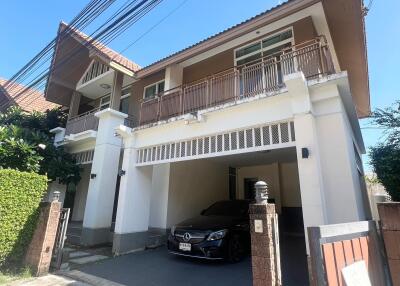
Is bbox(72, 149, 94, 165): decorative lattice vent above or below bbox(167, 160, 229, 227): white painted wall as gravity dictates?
above

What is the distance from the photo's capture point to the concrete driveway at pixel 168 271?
5.50 meters

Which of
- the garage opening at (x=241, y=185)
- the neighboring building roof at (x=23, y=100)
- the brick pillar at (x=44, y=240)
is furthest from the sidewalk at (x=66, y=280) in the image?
the neighboring building roof at (x=23, y=100)

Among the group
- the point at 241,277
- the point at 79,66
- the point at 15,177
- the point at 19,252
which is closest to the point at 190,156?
the point at 241,277

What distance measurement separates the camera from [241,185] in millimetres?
14039

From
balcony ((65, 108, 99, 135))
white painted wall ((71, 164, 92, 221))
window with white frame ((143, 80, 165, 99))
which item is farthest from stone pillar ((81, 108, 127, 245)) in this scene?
white painted wall ((71, 164, 92, 221))

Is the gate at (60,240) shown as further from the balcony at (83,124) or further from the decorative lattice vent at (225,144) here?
the balcony at (83,124)

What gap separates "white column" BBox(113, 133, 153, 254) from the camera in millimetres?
7918

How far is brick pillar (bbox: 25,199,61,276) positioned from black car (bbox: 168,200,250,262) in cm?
293

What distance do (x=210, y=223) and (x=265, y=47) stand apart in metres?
5.71

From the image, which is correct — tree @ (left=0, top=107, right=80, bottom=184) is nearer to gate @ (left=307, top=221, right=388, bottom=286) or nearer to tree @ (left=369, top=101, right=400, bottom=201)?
gate @ (left=307, top=221, right=388, bottom=286)

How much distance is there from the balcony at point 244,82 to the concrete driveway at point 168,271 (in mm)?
4050

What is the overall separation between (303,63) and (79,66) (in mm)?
11647

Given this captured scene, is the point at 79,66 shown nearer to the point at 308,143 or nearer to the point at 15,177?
the point at 15,177

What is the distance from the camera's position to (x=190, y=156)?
7.27 meters
